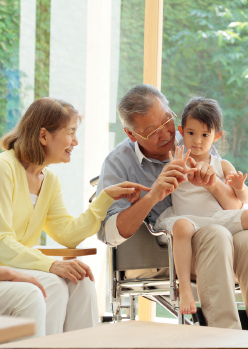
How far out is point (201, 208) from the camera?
2.00 m

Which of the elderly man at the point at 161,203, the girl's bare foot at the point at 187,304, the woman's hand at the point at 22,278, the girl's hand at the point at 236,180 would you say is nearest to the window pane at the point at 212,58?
the elderly man at the point at 161,203

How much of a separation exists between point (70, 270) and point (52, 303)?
5.5 inches

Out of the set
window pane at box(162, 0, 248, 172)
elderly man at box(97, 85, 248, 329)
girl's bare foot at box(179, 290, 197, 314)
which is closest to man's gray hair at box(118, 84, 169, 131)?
elderly man at box(97, 85, 248, 329)

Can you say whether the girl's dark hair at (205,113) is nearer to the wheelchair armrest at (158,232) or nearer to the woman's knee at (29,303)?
the wheelchair armrest at (158,232)

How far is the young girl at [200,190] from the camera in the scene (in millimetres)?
1807

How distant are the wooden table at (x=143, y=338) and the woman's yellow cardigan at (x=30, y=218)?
53 cm

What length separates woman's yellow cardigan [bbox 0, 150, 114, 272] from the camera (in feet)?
5.60

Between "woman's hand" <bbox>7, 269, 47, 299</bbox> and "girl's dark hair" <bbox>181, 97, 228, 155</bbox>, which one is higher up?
"girl's dark hair" <bbox>181, 97, 228, 155</bbox>

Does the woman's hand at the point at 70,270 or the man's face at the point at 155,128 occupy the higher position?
the man's face at the point at 155,128

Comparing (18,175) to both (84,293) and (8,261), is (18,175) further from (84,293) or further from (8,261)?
(84,293)

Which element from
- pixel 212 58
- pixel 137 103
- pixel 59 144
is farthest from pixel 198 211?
pixel 212 58

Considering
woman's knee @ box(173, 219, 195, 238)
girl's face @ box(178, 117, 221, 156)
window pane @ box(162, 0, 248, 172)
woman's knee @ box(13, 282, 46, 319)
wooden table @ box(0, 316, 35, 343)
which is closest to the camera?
wooden table @ box(0, 316, 35, 343)

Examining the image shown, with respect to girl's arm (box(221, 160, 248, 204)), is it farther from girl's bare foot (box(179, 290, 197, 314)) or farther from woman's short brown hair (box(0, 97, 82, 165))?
woman's short brown hair (box(0, 97, 82, 165))

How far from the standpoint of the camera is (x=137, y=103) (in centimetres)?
210
